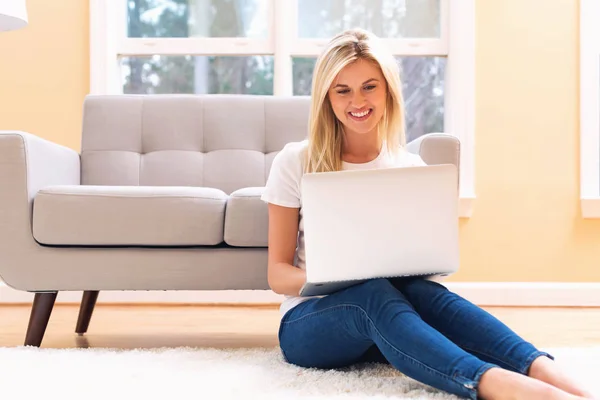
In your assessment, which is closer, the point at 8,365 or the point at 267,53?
the point at 8,365

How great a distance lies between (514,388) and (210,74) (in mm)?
2746

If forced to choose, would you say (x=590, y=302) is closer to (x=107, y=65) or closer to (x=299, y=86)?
(x=299, y=86)

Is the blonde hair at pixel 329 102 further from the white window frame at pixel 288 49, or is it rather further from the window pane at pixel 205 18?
the window pane at pixel 205 18

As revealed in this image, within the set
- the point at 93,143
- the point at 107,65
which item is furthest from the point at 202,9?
the point at 93,143

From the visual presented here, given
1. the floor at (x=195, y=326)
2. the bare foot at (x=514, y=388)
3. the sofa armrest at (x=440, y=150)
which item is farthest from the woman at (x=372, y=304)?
the floor at (x=195, y=326)

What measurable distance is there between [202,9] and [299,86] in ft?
2.07

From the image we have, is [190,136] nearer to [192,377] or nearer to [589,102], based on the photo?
[192,377]

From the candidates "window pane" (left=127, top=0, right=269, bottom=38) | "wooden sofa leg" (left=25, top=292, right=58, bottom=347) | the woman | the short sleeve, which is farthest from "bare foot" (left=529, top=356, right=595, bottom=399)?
"window pane" (left=127, top=0, right=269, bottom=38)

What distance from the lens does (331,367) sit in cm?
151

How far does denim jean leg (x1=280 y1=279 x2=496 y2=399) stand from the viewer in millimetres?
1128

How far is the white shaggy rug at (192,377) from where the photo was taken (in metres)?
1.29

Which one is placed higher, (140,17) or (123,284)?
(140,17)

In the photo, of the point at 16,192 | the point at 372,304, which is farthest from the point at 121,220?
the point at 372,304

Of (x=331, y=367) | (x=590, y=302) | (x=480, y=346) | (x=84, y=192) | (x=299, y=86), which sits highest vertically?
(x=299, y=86)
